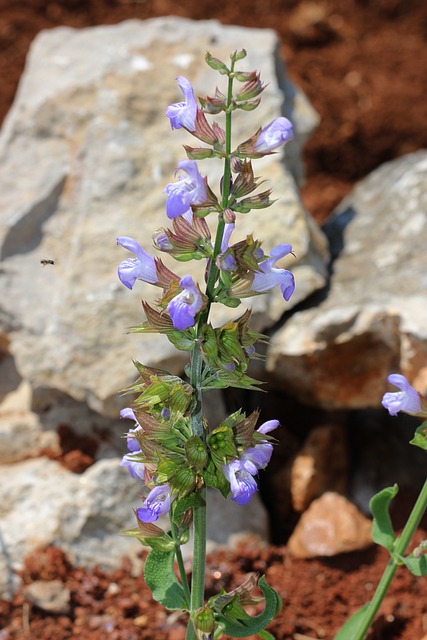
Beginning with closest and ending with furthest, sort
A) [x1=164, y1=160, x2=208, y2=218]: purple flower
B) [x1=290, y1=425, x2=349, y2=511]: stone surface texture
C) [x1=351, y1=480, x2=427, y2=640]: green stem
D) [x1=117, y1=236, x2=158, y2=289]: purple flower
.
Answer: [x1=164, y1=160, x2=208, y2=218]: purple flower
[x1=117, y1=236, x2=158, y2=289]: purple flower
[x1=351, y1=480, x2=427, y2=640]: green stem
[x1=290, y1=425, x2=349, y2=511]: stone surface texture

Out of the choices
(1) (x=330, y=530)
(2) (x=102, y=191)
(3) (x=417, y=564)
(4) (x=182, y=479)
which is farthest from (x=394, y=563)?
(2) (x=102, y=191)

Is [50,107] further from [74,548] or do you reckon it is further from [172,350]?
[74,548]

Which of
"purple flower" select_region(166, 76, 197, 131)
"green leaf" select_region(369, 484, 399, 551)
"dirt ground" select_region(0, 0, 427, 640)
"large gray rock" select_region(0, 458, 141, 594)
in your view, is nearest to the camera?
"purple flower" select_region(166, 76, 197, 131)

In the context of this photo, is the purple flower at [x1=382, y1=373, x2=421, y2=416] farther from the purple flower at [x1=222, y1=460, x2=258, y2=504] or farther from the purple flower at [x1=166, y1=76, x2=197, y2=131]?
the purple flower at [x1=166, y1=76, x2=197, y2=131]

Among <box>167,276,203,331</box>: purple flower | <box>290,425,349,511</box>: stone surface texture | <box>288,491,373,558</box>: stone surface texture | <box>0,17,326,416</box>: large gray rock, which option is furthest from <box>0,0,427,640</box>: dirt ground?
<box>167,276,203,331</box>: purple flower

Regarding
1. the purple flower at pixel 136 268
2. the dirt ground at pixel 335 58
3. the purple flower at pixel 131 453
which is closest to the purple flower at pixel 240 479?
the purple flower at pixel 131 453

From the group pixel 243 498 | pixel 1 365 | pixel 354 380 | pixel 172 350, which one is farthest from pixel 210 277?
pixel 1 365
